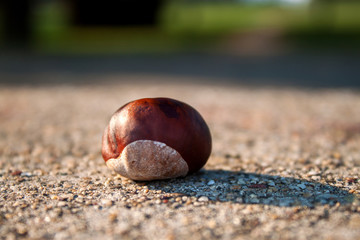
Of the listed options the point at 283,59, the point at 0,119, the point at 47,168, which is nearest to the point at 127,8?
the point at 283,59

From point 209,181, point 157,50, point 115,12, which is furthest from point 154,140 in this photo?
point 115,12

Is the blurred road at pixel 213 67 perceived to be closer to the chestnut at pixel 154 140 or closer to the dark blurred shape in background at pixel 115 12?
the chestnut at pixel 154 140

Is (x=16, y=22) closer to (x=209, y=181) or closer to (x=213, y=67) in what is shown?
(x=213, y=67)

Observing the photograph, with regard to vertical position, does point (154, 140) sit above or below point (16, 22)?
below

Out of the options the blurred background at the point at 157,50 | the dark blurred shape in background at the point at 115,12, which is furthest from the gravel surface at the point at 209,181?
the dark blurred shape in background at the point at 115,12

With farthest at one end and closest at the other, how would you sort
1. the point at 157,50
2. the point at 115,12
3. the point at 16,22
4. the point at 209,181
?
the point at 115,12
the point at 157,50
the point at 16,22
the point at 209,181

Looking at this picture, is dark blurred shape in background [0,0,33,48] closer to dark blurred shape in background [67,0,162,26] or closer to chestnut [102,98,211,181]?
dark blurred shape in background [67,0,162,26]

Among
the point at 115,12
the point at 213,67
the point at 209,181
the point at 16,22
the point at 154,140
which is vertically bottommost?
the point at 209,181
